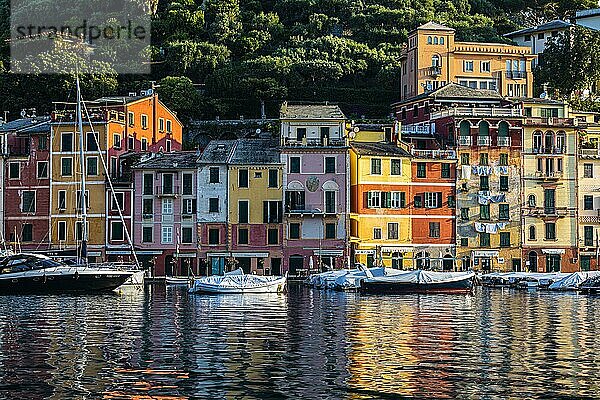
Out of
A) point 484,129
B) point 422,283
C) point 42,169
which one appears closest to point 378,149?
point 484,129

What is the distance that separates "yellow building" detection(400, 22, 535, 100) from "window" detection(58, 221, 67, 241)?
39663 mm

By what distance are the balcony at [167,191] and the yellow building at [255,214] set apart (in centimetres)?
392

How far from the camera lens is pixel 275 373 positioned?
3020 centimetres

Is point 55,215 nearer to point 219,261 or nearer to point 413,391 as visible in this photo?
point 219,261

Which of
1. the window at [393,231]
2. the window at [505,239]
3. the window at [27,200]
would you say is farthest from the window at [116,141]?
the window at [505,239]

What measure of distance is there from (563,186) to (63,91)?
44.2 m

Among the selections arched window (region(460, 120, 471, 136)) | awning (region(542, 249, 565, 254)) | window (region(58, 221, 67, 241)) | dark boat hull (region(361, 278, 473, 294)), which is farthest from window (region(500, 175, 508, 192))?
window (region(58, 221, 67, 241))

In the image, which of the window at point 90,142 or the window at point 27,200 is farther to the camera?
the window at point 27,200

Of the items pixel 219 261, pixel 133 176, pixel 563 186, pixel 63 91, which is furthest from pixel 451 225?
pixel 63 91

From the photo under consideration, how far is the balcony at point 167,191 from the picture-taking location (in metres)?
89.7

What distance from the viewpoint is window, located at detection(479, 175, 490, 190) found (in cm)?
9550

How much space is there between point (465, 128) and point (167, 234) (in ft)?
83.2

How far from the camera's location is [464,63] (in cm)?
11781

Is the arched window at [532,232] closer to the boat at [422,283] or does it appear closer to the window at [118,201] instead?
the boat at [422,283]
